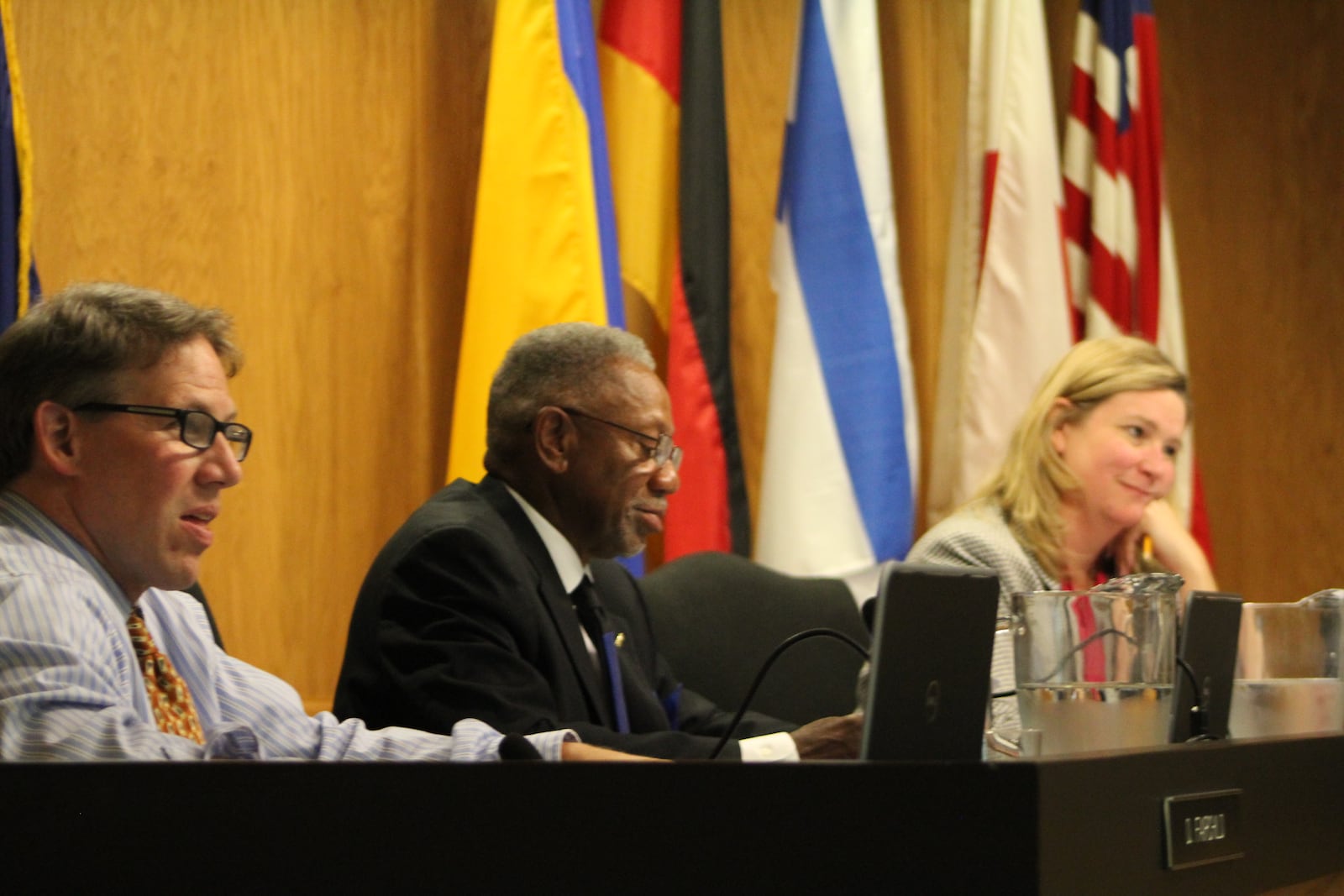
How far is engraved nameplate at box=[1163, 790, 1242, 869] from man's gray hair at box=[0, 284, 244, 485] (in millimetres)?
1187

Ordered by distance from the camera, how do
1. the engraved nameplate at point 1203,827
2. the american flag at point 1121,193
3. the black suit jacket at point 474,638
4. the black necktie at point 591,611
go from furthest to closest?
the american flag at point 1121,193 → the black necktie at point 591,611 → the black suit jacket at point 474,638 → the engraved nameplate at point 1203,827

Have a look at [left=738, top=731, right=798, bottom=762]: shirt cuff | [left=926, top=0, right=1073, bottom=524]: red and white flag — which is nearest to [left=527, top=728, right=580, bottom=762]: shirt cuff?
[left=738, top=731, right=798, bottom=762]: shirt cuff

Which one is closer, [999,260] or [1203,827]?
[1203,827]

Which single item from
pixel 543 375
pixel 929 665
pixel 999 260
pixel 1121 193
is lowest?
pixel 929 665

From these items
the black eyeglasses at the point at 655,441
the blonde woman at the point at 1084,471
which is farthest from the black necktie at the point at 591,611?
the blonde woman at the point at 1084,471

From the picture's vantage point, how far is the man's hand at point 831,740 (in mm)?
1737

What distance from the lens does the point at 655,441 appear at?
245cm

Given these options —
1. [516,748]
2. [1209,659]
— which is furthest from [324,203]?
[516,748]

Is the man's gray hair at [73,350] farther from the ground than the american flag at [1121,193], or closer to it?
closer to it

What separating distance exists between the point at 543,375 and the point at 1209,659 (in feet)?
3.72

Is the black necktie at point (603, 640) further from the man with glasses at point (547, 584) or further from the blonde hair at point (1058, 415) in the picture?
the blonde hair at point (1058, 415)

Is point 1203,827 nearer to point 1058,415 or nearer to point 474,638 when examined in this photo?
point 474,638

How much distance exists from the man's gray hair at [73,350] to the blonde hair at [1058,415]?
1898 mm

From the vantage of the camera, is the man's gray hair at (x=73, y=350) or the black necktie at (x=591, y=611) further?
the black necktie at (x=591, y=611)
